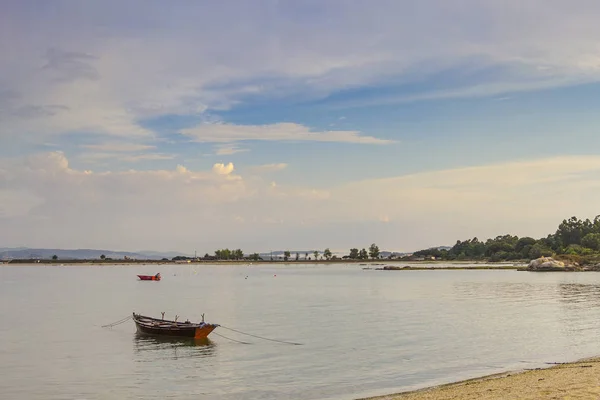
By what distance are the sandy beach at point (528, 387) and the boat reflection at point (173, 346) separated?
696 inches

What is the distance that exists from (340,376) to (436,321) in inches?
961

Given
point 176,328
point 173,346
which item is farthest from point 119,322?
point 173,346

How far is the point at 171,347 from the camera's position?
4097 centimetres

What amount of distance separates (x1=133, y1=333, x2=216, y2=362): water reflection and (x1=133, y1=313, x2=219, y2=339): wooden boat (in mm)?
353

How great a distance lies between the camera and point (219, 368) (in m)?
32.8

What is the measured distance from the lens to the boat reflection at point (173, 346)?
38.0 metres

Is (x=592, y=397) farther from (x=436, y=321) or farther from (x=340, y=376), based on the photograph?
(x=436, y=321)

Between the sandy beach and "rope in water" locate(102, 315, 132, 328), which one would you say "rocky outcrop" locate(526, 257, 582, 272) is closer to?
"rope in water" locate(102, 315, 132, 328)

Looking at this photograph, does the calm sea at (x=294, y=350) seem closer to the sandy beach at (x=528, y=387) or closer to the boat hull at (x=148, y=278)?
the sandy beach at (x=528, y=387)

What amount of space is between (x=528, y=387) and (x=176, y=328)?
91.6ft

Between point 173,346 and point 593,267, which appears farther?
point 593,267

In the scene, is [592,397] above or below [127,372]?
above

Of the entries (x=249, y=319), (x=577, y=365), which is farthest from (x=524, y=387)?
(x=249, y=319)

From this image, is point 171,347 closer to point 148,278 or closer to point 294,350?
point 294,350
